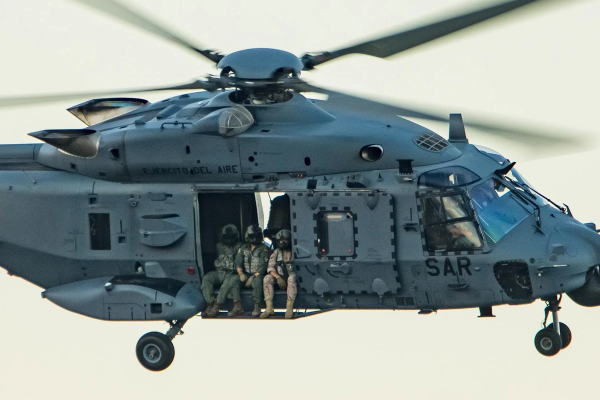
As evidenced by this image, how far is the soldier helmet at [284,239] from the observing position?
1848 cm

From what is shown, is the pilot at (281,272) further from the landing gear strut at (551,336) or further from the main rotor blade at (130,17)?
the landing gear strut at (551,336)

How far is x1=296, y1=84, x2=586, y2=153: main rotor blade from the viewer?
17.1 m

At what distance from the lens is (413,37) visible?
1775cm

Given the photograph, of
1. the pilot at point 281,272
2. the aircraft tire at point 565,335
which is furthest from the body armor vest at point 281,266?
the aircraft tire at point 565,335

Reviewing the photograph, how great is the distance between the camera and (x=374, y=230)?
18047 millimetres

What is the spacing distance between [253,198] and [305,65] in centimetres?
205

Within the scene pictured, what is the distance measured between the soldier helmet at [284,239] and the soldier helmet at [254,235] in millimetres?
373

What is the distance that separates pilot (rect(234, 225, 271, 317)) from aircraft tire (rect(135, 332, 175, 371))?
1.00 m

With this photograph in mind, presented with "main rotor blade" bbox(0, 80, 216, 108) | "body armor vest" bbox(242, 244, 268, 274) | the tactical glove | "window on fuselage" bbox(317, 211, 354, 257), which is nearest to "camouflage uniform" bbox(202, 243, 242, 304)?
"body armor vest" bbox(242, 244, 268, 274)

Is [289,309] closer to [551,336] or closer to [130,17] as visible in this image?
[551,336]

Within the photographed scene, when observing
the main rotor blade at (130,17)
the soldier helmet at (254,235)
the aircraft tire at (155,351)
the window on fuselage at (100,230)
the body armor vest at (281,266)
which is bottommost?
the aircraft tire at (155,351)

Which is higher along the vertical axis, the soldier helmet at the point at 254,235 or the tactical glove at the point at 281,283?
the soldier helmet at the point at 254,235

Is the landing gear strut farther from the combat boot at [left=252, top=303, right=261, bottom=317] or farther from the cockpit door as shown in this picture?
the combat boot at [left=252, top=303, right=261, bottom=317]

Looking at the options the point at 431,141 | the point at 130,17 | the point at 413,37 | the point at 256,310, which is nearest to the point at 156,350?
the point at 256,310
